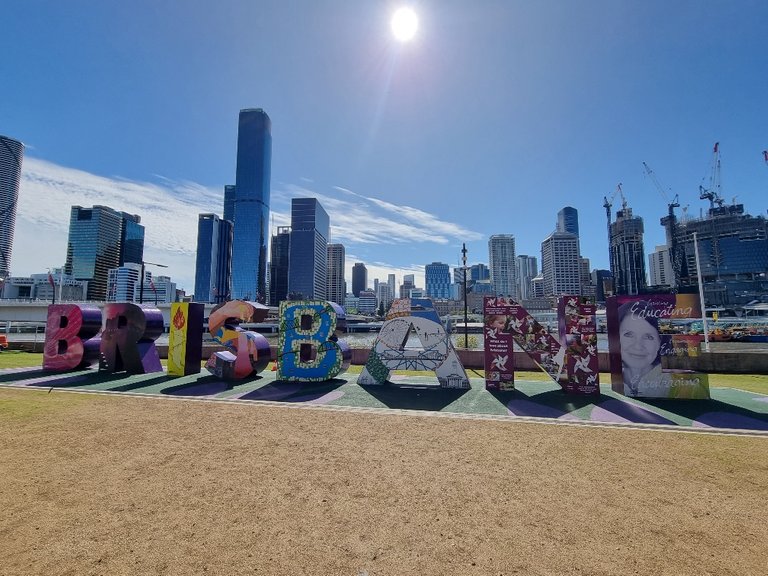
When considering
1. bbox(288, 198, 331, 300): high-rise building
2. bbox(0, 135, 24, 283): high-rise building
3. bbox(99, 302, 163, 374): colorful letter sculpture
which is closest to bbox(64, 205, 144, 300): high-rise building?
bbox(0, 135, 24, 283): high-rise building

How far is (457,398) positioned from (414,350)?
3329 millimetres

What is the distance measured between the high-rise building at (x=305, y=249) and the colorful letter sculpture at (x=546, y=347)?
169320 millimetres

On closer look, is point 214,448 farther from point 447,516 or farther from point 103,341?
point 103,341

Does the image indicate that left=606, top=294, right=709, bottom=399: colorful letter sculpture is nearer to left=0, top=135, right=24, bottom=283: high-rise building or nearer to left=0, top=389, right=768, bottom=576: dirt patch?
left=0, top=389, right=768, bottom=576: dirt patch

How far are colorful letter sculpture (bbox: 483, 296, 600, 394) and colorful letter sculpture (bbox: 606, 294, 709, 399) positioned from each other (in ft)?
2.80

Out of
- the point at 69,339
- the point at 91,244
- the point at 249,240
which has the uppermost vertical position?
the point at 249,240

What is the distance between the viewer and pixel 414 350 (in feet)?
50.5

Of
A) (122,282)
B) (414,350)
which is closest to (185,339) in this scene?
(414,350)

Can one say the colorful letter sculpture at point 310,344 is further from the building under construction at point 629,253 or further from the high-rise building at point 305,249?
the building under construction at point 629,253

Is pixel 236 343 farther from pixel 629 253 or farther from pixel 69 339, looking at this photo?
pixel 629 253

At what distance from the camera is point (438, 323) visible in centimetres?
1502

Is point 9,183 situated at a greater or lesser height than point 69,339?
greater

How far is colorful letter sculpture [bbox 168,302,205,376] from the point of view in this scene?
16875mm

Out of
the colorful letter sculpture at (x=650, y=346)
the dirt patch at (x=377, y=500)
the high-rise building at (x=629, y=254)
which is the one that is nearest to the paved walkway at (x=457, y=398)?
the colorful letter sculpture at (x=650, y=346)
